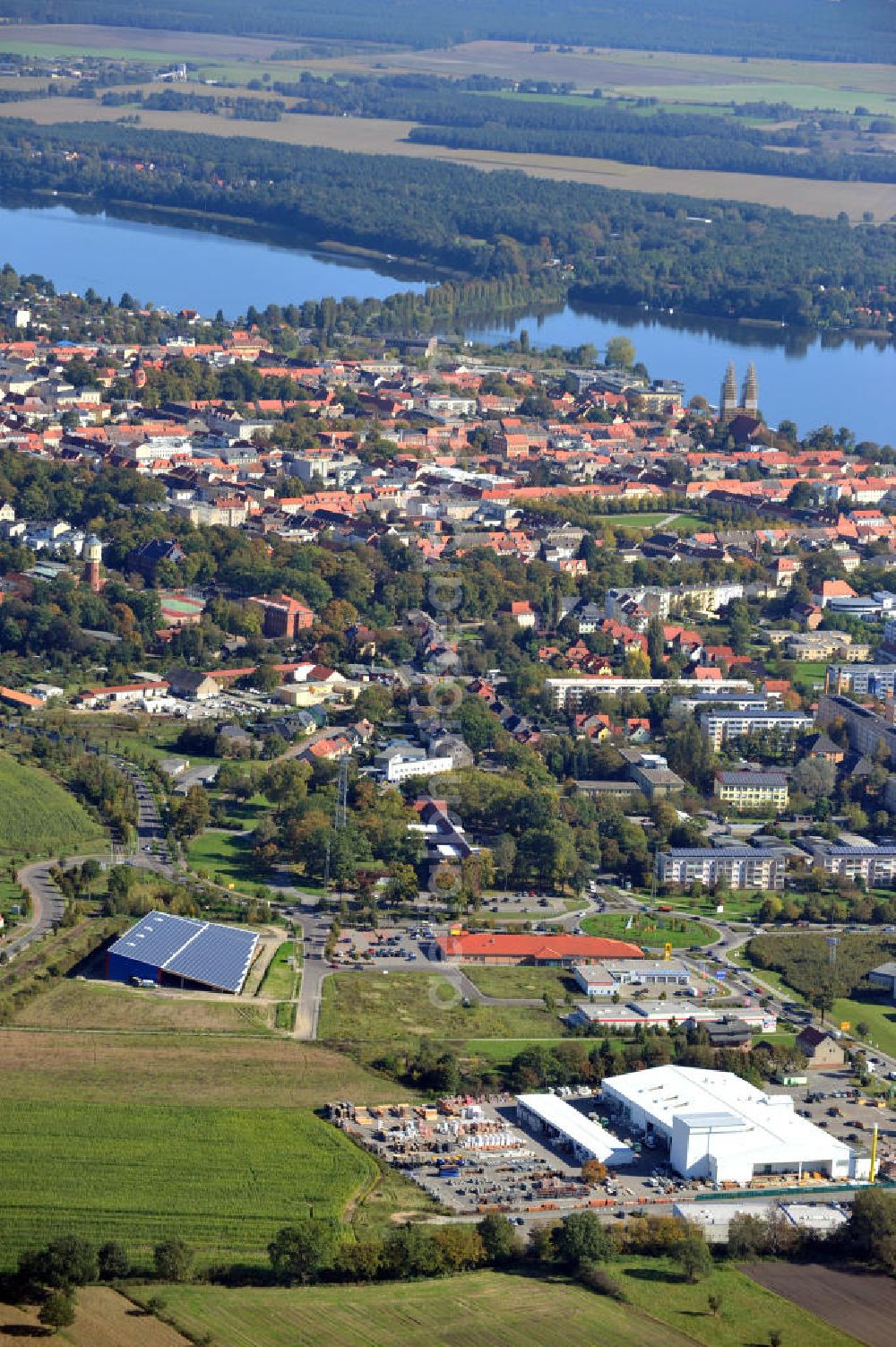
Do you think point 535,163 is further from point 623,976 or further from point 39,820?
point 623,976

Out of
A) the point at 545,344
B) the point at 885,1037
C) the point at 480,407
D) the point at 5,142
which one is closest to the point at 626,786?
the point at 885,1037

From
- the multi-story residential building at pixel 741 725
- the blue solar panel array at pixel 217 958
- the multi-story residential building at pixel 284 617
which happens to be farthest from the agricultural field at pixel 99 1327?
the multi-story residential building at pixel 284 617

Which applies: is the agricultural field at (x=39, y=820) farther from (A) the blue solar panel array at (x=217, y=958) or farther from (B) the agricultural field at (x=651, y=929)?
(B) the agricultural field at (x=651, y=929)

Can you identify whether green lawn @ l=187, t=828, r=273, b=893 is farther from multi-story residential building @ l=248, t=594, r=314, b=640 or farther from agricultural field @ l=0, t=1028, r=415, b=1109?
multi-story residential building @ l=248, t=594, r=314, b=640

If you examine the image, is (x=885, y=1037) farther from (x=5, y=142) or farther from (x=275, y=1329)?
(x=5, y=142)

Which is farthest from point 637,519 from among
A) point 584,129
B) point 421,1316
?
point 584,129

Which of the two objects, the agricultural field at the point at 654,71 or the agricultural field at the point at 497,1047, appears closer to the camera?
the agricultural field at the point at 497,1047
